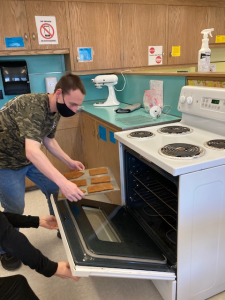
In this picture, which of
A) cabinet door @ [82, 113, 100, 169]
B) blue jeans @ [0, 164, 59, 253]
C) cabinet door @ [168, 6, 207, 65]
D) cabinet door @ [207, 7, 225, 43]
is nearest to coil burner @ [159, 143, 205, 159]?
blue jeans @ [0, 164, 59, 253]

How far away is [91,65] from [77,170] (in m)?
1.71

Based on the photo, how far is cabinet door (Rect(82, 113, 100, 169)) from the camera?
2.69 meters

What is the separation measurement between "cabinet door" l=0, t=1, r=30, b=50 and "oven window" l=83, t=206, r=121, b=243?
2.12 m

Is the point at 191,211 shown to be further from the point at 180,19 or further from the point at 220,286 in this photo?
the point at 180,19

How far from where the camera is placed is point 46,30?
2.80 m

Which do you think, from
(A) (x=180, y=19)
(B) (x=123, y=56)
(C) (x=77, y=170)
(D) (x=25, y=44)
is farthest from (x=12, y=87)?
(A) (x=180, y=19)

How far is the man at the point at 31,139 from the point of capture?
1.38 m

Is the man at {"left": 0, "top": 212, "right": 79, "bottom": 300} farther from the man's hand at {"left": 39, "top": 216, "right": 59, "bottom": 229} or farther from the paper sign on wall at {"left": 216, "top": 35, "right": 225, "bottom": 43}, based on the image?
the paper sign on wall at {"left": 216, "top": 35, "right": 225, "bottom": 43}

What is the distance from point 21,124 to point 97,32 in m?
2.03

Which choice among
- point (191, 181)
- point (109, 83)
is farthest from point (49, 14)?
point (191, 181)

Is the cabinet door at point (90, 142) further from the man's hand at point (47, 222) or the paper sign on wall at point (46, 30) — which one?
the man's hand at point (47, 222)

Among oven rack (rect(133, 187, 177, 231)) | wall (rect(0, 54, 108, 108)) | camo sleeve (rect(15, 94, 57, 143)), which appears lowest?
oven rack (rect(133, 187, 177, 231))

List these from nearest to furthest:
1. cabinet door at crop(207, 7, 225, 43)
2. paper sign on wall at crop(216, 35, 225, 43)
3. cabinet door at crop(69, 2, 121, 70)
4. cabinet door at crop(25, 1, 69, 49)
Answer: cabinet door at crop(25, 1, 69, 49)
cabinet door at crop(69, 2, 121, 70)
cabinet door at crop(207, 7, 225, 43)
paper sign on wall at crop(216, 35, 225, 43)

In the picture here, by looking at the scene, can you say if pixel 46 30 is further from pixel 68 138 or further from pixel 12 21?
pixel 68 138
